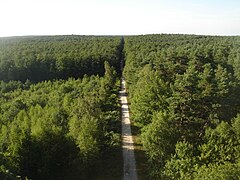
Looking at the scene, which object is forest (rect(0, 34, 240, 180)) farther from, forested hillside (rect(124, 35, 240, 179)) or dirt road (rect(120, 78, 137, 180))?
dirt road (rect(120, 78, 137, 180))

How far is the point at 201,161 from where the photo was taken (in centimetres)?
2648

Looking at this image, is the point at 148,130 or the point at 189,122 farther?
the point at 189,122

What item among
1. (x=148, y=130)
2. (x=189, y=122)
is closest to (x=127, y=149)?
(x=189, y=122)

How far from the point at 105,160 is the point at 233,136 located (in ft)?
57.3

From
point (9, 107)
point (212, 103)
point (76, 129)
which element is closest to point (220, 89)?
point (212, 103)

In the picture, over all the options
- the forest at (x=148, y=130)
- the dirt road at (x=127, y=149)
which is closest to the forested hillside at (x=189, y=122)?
the forest at (x=148, y=130)

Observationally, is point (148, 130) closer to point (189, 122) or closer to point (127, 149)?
point (189, 122)

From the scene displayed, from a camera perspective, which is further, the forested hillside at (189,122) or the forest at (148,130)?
the forest at (148,130)

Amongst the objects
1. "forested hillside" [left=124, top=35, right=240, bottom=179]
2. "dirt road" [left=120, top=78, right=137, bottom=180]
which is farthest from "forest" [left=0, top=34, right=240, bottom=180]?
"dirt road" [left=120, top=78, right=137, bottom=180]

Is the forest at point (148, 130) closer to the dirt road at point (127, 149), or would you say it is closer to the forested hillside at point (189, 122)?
the forested hillside at point (189, 122)

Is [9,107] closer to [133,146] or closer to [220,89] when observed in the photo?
[133,146]

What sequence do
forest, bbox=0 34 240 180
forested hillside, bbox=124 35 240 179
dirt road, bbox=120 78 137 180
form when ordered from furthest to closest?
dirt road, bbox=120 78 137 180, forest, bbox=0 34 240 180, forested hillside, bbox=124 35 240 179

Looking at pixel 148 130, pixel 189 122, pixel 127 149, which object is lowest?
pixel 127 149

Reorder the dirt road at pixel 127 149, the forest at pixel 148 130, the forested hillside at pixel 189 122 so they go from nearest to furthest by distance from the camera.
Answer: the forested hillside at pixel 189 122 < the forest at pixel 148 130 < the dirt road at pixel 127 149
